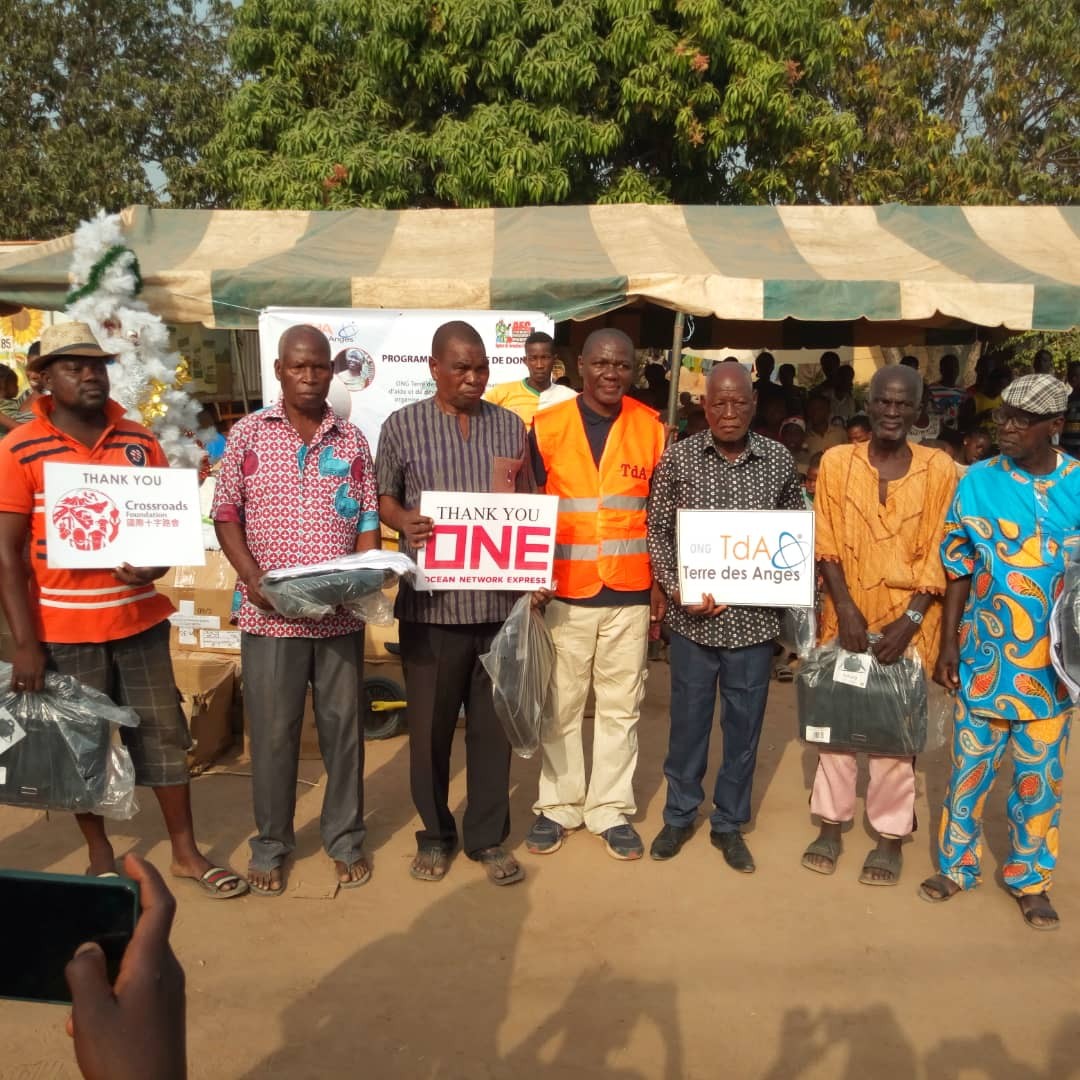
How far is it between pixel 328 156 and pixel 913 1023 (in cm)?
1218

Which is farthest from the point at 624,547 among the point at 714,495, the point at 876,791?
the point at 876,791

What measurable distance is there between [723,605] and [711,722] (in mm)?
501

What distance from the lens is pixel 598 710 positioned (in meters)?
4.24

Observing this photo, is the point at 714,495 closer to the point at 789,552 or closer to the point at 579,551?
the point at 789,552

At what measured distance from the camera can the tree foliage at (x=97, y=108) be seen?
1791 cm

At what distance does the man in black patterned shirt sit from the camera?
3.91 m

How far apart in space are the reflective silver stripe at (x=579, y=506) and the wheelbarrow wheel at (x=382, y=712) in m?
2.06

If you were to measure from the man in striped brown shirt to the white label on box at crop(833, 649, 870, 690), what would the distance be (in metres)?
1.27

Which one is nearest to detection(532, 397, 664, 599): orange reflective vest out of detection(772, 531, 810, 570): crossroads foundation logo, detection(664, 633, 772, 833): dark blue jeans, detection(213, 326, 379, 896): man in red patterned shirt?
detection(664, 633, 772, 833): dark blue jeans

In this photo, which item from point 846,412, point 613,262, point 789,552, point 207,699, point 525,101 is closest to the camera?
point 789,552

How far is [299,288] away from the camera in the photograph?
23.2 ft

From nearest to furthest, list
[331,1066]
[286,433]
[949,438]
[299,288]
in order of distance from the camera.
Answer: [331,1066], [286,433], [299,288], [949,438]

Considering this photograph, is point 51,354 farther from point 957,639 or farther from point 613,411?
point 957,639

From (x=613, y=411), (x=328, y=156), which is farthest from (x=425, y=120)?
(x=613, y=411)
